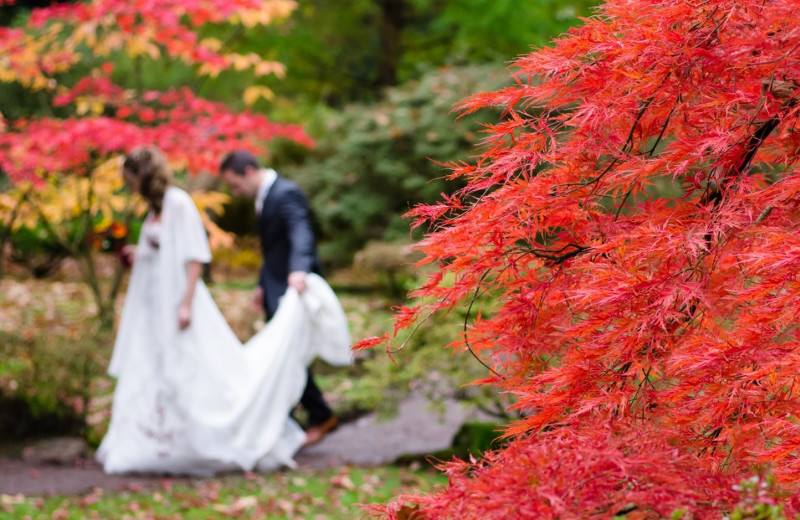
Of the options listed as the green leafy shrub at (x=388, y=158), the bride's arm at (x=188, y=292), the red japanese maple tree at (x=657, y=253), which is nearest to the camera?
the red japanese maple tree at (x=657, y=253)

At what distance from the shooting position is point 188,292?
5.56 metres

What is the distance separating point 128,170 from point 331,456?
242 centimetres

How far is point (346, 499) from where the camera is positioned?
515cm

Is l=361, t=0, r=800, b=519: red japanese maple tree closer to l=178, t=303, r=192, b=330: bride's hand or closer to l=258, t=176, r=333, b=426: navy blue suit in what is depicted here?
l=258, t=176, r=333, b=426: navy blue suit

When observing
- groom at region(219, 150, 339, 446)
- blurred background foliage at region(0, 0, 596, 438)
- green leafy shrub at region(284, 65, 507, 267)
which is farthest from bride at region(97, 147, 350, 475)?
green leafy shrub at region(284, 65, 507, 267)

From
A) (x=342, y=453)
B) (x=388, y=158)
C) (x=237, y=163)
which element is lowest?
(x=342, y=453)

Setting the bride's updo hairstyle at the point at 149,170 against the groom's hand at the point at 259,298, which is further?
the groom's hand at the point at 259,298

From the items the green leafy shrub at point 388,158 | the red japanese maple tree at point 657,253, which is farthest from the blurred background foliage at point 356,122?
the red japanese maple tree at point 657,253

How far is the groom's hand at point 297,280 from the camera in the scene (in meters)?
5.58

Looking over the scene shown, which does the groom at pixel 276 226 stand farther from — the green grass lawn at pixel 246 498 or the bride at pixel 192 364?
the green grass lawn at pixel 246 498

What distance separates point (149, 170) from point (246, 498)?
205 cm

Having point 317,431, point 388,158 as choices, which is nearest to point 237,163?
point 317,431

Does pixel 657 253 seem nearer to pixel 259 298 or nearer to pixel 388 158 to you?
pixel 259 298

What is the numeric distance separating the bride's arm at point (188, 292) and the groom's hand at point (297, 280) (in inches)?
22.6
